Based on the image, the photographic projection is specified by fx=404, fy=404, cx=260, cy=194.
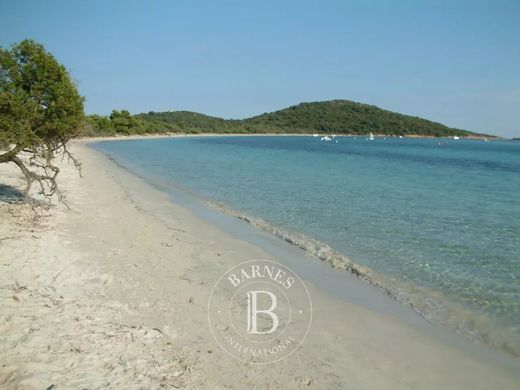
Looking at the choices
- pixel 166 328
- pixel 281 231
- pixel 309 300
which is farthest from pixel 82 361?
pixel 281 231

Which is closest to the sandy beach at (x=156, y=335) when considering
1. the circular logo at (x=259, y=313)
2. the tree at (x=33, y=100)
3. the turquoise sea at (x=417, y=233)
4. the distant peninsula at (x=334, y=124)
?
the circular logo at (x=259, y=313)

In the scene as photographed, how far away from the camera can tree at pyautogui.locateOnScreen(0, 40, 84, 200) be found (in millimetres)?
9289

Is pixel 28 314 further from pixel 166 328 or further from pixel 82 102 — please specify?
pixel 82 102

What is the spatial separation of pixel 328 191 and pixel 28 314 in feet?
51.0

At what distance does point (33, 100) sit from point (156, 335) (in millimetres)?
7368

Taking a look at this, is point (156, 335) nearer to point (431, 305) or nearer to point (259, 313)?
point (259, 313)

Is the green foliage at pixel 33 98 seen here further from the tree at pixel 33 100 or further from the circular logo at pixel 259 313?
the circular logo at pixel 259 313

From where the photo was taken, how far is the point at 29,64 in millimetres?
9672

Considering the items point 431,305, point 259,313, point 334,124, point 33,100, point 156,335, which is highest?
point 334,124

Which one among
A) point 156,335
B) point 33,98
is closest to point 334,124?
point 33,98

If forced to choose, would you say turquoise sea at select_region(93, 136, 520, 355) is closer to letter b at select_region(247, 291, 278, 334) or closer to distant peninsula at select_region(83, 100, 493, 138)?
letter b at select_region(247, 291, 278, 334)

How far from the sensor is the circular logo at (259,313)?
5.02m

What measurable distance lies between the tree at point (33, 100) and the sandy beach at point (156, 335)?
217 centimetres

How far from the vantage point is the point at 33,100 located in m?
9.61
